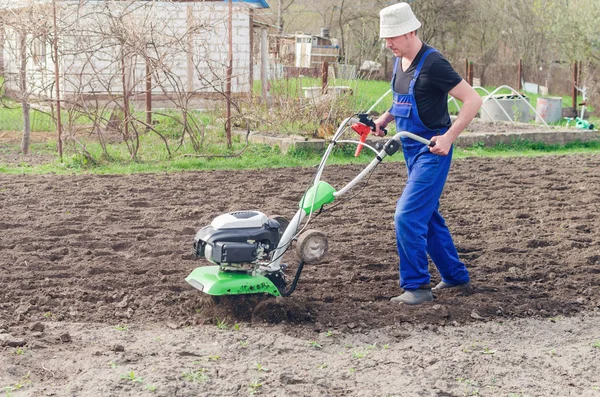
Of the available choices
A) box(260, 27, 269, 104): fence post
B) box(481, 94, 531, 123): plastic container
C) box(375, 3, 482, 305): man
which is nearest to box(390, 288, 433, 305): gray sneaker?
box(375, 3, 482, 305): man

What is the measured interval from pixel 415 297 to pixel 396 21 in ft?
6.26

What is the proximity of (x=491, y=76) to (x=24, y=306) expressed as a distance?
29443 millimetres

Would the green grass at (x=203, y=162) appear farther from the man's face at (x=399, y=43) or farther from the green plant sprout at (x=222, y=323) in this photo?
the man's face at (x=399, y=43)

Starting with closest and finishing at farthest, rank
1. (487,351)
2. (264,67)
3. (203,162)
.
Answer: (487,351) → (203,162) → (264,67)

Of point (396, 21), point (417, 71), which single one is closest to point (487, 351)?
point (417, 71)

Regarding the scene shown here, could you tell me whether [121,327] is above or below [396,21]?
below

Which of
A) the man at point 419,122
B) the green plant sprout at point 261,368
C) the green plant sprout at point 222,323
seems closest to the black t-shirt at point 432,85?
the man at point 419,122

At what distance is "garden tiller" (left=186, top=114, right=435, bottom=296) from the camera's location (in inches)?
204

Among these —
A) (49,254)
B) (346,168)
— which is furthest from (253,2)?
(49,254)

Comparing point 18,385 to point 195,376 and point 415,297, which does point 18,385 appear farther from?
point 415,297

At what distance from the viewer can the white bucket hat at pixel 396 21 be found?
17.8 feet

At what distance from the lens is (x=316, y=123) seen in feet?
46.2

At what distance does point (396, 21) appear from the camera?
5449 millimetres

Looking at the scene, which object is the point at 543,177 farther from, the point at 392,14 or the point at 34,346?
the point at 34,346
